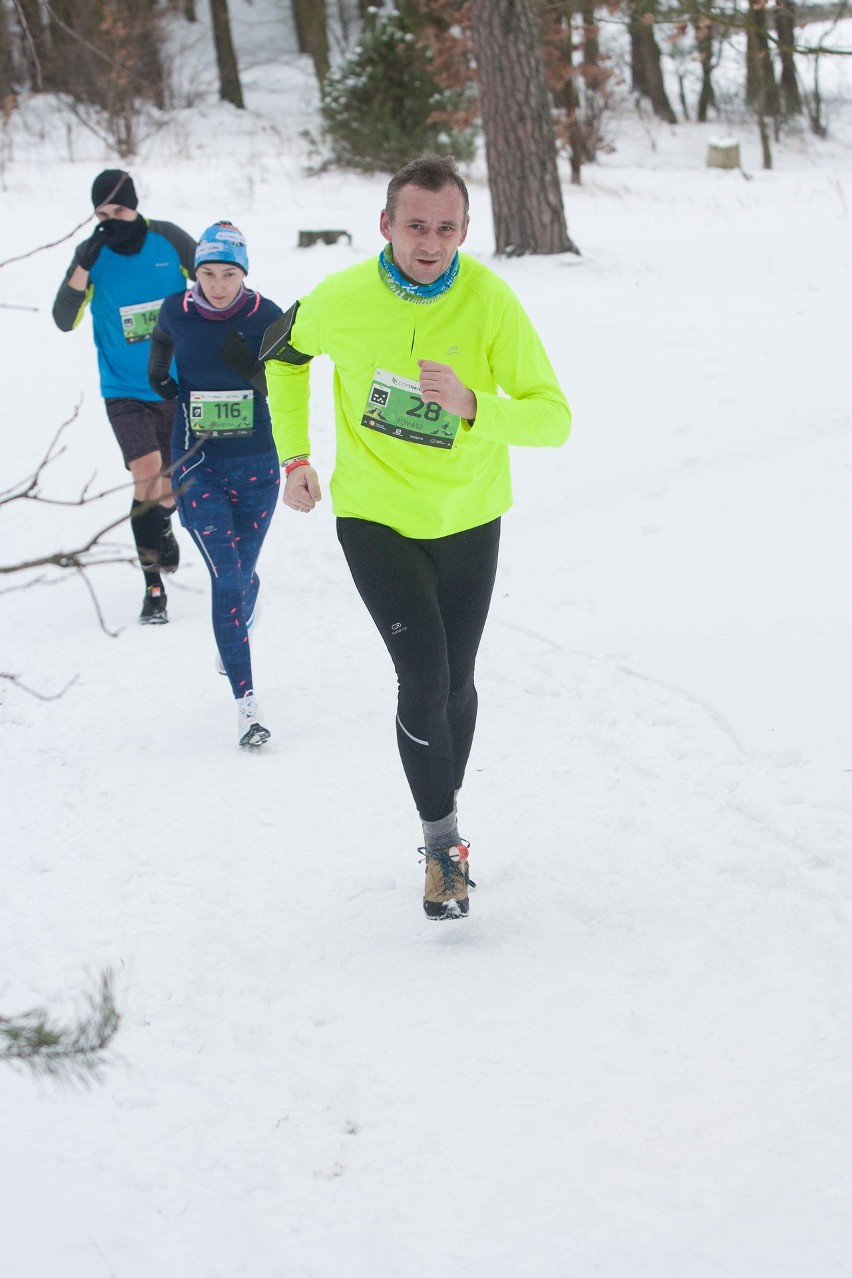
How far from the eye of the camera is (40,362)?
1043 centimetres

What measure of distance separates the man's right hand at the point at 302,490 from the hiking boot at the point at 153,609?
2810 millimetres

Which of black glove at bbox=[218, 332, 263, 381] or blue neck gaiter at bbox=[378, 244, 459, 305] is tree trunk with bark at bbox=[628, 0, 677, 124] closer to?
black glove at bbox=[218, 332, 263, 381]

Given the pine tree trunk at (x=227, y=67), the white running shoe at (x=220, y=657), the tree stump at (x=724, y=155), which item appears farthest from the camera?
the pine tree trunk at (x=227, y=67)

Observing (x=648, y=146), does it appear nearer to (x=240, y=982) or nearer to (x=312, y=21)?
(x=312, y=21)

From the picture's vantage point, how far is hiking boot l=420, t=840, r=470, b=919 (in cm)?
335

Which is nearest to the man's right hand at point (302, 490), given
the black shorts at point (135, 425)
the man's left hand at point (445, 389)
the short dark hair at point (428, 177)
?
the man's left hand at point (445, 389)

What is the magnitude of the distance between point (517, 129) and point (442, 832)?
8.74 m

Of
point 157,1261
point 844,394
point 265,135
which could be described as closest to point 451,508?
point 157,1261

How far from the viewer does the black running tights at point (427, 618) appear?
124 inches

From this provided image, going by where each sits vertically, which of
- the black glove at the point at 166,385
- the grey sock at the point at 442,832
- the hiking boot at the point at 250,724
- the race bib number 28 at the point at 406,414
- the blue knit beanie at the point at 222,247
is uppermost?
the blue knit beanie at the point at 222,247

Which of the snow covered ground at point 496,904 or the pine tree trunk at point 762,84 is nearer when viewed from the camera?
the snow covered ground at point 496,904

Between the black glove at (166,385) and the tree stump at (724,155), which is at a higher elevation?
the black glove at (166,385)

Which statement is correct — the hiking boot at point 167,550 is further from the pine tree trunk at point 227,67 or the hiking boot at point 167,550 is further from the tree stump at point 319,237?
the pine tree trunk at point 227,67

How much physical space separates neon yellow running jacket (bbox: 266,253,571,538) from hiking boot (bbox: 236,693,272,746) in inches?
62.8
